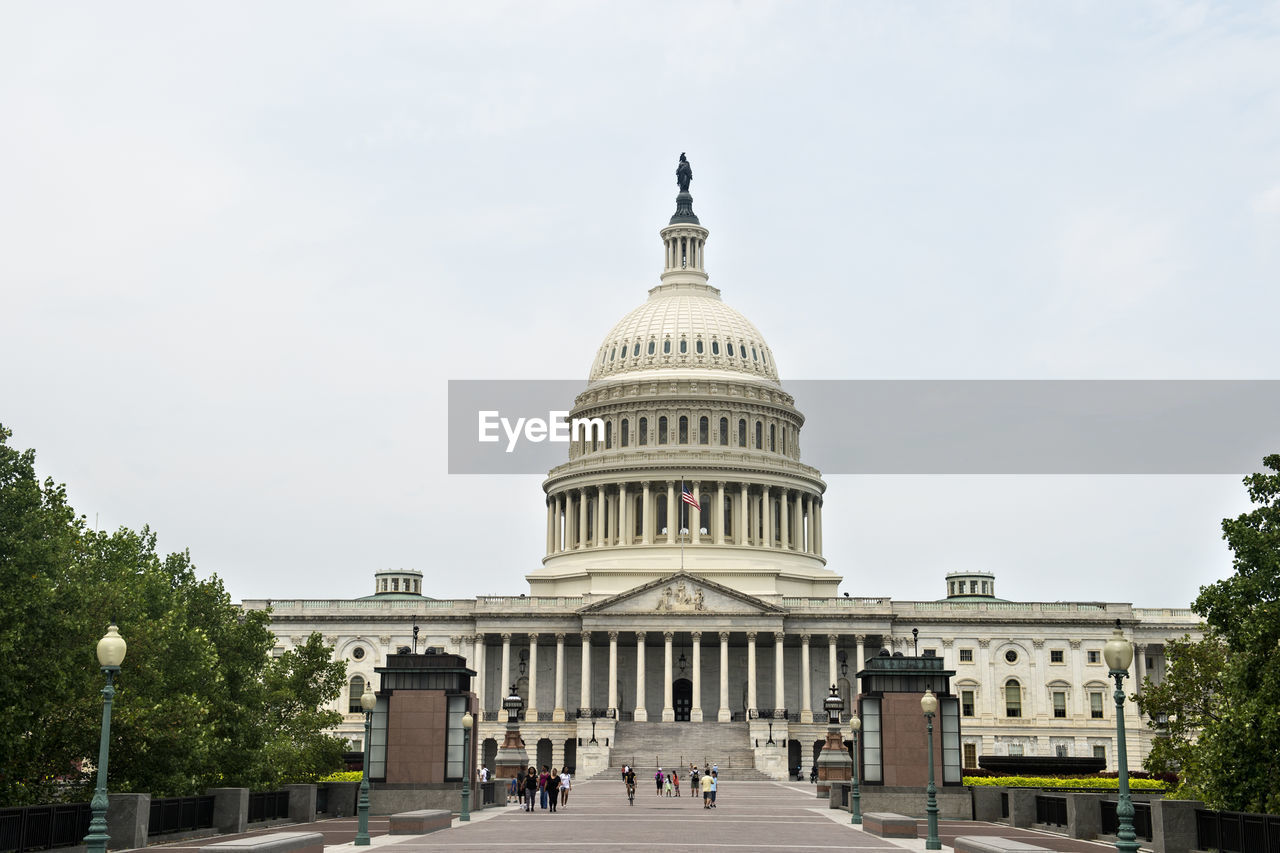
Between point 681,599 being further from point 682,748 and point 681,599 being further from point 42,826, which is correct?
point 42,826

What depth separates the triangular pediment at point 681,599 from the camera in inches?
4599

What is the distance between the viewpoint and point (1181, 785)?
4628cm

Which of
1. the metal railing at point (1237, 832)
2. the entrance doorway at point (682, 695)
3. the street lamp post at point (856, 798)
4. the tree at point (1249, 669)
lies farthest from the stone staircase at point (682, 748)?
the metal railing at point (1237, 832)

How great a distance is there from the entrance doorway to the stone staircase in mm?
13639

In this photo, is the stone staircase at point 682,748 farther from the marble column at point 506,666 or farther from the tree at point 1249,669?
the tree at point 1249,669

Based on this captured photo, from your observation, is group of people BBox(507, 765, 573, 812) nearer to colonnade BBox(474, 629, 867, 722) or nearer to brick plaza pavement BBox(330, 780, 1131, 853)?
brick plaza pavement BBox(330, 780, 1131, 853)

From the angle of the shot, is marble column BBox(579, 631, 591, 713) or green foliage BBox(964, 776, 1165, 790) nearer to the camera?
green foliage BBox(964, 776, 1165, 790)

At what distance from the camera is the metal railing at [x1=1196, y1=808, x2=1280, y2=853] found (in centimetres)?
3133

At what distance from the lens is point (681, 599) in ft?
385

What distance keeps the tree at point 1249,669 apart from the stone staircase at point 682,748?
5898cm

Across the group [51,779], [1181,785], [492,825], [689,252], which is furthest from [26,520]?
[689,252]

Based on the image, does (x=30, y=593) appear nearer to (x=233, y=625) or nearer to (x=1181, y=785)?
(x=233, y=625)

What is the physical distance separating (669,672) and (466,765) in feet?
220

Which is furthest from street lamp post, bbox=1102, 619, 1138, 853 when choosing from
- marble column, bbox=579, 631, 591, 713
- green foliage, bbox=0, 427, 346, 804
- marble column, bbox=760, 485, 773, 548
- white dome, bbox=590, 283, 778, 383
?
white dome, bbox=590, 283, 778, 383
